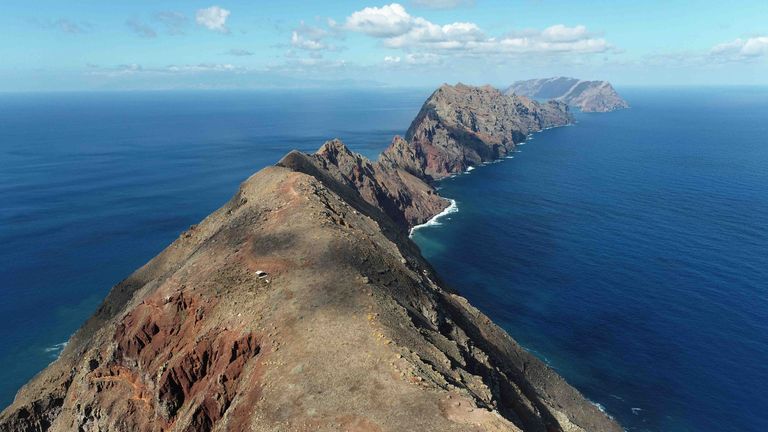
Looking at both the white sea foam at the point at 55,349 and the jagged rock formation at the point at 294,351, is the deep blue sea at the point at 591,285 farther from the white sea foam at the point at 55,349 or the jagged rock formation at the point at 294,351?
the jagged rock formation at the point at 294,351

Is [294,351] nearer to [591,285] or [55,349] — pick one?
[55,349]

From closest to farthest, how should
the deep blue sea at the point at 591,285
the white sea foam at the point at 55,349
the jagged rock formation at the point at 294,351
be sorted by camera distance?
the jagged rock formation at the point at 294,351 → the deep blue sea at the point at 591,285 → the white sea foam at the point at 55,349

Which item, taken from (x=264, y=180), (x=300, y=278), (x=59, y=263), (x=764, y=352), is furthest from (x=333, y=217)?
(x=59, y=263)

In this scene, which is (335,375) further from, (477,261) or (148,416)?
(477,261)

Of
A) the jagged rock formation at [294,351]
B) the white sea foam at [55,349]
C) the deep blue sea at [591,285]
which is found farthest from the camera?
the white sea foam at [55,349]

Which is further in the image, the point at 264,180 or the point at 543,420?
the point at 264,180

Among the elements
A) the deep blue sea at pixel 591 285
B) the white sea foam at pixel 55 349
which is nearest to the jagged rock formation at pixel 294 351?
the white sea foam at pixel 55 349

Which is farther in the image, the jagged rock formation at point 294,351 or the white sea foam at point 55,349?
the white sea foam at point 55,349

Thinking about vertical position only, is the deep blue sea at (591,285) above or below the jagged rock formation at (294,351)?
below
